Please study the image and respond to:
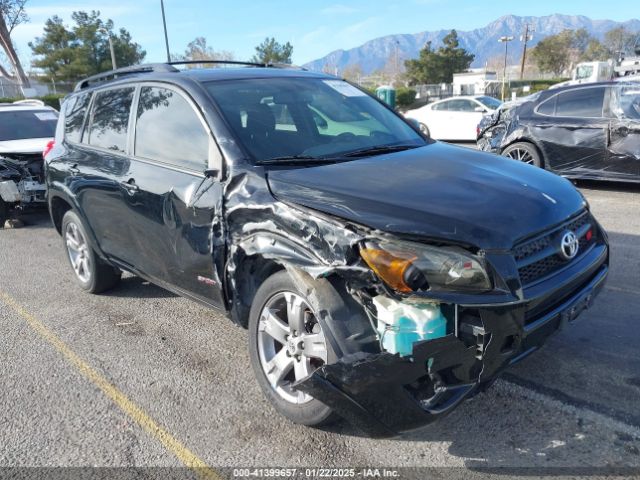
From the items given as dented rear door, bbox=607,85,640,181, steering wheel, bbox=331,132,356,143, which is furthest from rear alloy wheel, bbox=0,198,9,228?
dented rear door, bbox=607,85,640,181

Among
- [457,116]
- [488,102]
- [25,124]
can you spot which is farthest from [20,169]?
[488,102]

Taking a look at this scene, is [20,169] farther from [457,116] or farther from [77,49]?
[77,49]

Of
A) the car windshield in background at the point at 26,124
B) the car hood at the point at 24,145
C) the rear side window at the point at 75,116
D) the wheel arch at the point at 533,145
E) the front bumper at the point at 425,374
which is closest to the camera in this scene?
the front bumper at the point at 425,374

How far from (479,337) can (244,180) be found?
1522 mm

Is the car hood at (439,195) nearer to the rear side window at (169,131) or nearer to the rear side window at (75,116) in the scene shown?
the rear side window at (169,131)

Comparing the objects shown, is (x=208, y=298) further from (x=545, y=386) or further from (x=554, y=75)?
(x=554, y=75)

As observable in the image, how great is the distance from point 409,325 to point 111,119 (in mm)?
3173

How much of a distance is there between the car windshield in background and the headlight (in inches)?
333

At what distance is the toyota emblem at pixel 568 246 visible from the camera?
2754 mm

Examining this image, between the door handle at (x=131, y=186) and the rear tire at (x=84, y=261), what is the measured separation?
1125mm

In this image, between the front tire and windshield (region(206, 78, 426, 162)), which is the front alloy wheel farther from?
windshield (region(206, 78, 426, 162))

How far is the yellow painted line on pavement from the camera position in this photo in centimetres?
271

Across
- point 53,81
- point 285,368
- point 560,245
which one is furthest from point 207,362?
point 53,81

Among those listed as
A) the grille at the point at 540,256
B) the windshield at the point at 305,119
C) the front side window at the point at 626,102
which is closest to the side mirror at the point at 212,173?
the windshield at the point at 305,119
